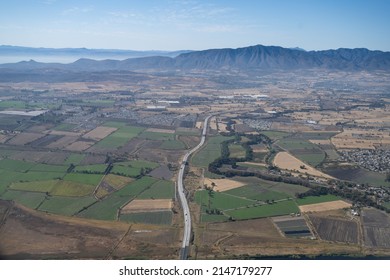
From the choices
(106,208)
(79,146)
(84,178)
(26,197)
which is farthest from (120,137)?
(106,208)

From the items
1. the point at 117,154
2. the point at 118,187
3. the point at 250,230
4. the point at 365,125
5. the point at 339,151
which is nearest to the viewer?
the point at 250,230

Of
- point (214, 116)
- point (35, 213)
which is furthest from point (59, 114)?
point (35, 213)

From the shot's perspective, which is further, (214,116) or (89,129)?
(214,116)

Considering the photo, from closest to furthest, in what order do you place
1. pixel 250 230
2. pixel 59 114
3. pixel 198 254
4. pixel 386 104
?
pixel 198 254
pixel 250 230
pixel 59 114
pixel 386 104

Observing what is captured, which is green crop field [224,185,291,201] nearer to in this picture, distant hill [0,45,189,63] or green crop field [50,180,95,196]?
green crop field [50,180,95,196]

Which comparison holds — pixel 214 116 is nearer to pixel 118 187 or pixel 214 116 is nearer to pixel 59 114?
pixel 59 114

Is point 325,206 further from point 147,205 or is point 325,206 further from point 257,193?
point 147,205
